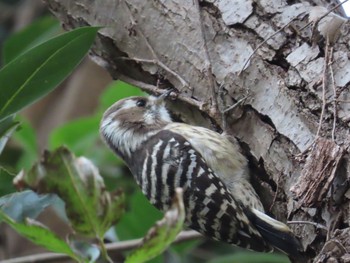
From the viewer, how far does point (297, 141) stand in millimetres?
2590

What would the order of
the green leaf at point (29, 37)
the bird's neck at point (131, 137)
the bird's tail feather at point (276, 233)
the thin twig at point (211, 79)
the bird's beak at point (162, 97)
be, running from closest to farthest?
the bird's tail feather at point (276, 233) < the thin twig at point (211, 79) < the bird's beak at point (162, 97) < the bird's neck at point (131, 137) < the green leaf at point (29, 37)

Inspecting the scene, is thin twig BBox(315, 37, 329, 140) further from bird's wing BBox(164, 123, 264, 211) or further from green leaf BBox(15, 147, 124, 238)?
green leaf BBox(15, 147, 124, 238)

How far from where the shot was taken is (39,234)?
77.5 inches

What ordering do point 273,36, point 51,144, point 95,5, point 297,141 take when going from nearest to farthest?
point 297,141
point 273,36
point 95,5
point 51,144

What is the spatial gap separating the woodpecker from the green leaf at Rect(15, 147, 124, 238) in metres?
0.77

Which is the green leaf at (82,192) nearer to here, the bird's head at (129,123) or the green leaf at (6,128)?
the green leaf at (6,128)

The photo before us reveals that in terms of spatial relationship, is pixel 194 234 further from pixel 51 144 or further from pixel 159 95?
pixel 51 144

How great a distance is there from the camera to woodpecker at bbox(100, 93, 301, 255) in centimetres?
291

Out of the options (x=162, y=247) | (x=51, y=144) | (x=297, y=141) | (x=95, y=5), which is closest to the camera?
(x=162, y=247)

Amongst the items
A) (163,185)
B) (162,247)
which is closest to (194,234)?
(163,185)

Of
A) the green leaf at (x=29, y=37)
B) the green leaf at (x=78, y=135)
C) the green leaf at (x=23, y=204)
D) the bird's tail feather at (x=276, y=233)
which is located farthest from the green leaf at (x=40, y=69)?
the green leaf at (x=78, y=135)

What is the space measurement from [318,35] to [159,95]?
761mm

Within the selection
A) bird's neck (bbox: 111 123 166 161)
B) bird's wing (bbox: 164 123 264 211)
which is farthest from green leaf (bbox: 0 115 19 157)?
bird's neck (bbox: 111 123 166 161)

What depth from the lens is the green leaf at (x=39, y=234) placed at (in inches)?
76.7
